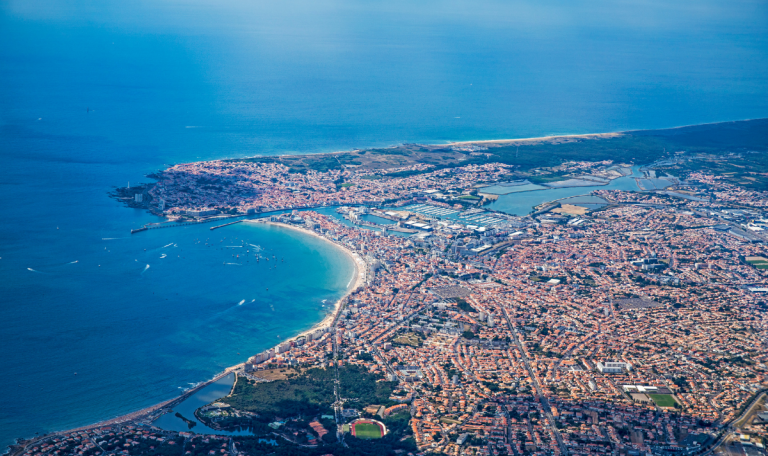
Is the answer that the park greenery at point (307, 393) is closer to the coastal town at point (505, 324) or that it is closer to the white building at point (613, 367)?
the coastal town at point (505, 324)

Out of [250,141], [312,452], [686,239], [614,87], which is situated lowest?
[312,452]

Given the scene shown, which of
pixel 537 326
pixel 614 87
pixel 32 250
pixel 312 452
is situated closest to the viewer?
pixel 312 452

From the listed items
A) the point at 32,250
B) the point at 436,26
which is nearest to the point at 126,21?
the point at 436,26

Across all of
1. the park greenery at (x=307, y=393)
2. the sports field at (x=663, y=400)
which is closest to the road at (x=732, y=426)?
the sports field at (x=663, y=400)

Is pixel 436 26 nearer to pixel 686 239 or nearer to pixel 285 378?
pixel 686 239

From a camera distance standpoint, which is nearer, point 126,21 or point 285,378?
point 285,378

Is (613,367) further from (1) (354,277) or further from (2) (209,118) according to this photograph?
(2) (209,118)
